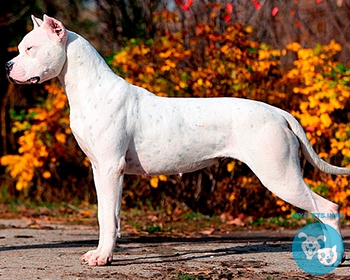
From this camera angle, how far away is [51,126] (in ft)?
30.2

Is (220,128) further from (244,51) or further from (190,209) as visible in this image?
(190,209)

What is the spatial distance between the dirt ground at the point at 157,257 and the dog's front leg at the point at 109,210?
0.11 m

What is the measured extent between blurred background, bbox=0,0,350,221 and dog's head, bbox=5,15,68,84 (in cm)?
353

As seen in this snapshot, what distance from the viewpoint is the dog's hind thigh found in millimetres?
4848

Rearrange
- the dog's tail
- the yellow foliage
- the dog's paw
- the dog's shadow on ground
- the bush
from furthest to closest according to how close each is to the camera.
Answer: the yellow foliage
the bush
the dog's shadow on ground
the dog's tail
the dog's paw

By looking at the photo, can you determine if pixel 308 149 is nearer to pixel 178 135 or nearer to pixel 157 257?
pixel 178 135

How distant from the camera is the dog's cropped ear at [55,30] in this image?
494cm

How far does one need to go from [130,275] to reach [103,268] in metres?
0.32

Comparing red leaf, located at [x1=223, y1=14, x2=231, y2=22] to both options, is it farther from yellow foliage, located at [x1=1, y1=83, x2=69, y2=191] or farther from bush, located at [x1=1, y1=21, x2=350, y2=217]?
yellow foliage, located at [x1=1, y1=83, x2=69, y2=191]

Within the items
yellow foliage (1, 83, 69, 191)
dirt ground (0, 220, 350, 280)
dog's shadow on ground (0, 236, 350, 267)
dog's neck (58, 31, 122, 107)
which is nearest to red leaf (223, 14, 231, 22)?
yellow foliage (1, 83, 69, 191)

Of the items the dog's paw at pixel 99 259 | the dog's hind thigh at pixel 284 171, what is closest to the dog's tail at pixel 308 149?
the dog's hind thigh at pixel 284 171

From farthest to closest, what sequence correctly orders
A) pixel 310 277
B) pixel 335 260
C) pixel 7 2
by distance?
1. pixel 7 2
2. pixel 335 260
3. pixel 310 277

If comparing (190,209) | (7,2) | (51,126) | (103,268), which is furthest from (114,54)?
(103,268)

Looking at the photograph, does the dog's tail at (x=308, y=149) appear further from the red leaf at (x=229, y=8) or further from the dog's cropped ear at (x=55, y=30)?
the red leaf at (x=229, y=8)
